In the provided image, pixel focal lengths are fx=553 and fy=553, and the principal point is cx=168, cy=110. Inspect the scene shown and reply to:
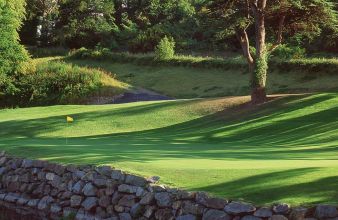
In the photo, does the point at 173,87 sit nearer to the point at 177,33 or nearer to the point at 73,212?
the point at 177,33

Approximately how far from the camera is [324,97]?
92.6ft

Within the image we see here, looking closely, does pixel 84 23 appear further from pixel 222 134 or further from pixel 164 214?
pixel 164 214

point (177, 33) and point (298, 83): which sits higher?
point (177, 33)

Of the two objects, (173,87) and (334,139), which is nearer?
(334,139)

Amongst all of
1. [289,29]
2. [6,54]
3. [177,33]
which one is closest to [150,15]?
[177,33]

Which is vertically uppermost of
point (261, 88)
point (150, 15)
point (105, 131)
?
point (150, 15)

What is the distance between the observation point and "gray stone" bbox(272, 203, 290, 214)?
26.4ft

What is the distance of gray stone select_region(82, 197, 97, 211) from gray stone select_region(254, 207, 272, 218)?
13.1 ft

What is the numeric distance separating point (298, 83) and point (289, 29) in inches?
538

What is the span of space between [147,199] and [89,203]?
1733 mm

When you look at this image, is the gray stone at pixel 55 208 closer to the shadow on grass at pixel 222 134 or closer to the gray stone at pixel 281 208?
the shadow on grass at pixel 222 134

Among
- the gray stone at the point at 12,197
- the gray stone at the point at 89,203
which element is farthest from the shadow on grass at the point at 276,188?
the gray stone at the point at 12,197

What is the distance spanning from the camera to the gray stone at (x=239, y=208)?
8.34 metres

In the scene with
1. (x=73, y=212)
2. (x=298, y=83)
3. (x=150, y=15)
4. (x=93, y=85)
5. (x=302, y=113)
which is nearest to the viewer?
(x=73, y=212)
